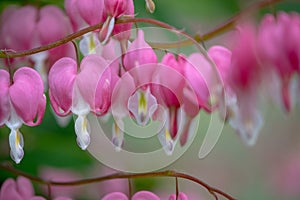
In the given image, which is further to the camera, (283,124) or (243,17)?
(283,124)

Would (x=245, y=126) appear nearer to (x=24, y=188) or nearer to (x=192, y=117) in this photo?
(x=192, y=117)

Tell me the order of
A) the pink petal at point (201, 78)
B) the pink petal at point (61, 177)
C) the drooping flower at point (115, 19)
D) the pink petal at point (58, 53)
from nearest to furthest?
the drooping flower at point (115, 19), the pink petal at point (201, 78), the pink petal at point (58, 53), the pink petal at point (61, 177)

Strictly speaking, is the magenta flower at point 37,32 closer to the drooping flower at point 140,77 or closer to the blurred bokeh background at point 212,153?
the blurred bokeh background at point 212,153

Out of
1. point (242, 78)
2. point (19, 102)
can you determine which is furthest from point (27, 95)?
point (242, 78)

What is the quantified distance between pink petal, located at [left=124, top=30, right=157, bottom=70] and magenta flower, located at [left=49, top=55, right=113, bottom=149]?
34mm

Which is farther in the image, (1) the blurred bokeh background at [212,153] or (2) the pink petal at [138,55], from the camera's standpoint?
(1) the blurred bokeh background at [212,153]

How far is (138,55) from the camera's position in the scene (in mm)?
1204

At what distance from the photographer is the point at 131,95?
3.91ft

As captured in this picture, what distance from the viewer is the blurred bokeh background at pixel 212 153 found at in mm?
1699

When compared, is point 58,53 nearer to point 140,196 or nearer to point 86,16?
point 86,16

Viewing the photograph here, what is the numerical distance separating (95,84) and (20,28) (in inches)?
12.9

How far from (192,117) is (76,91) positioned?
0.18 meters

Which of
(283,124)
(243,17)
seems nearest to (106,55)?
(243,17)

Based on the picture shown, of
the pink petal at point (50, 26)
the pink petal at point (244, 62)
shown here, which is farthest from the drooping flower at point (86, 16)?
the pink petal at point (244, 62)
